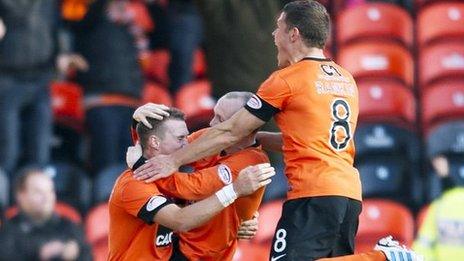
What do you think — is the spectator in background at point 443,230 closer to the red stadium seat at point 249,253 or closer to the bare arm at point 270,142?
the red stadium seat at point 249,253

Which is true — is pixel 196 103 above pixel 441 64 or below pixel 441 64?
below

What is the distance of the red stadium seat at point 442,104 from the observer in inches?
576

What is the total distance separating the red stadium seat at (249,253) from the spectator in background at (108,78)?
4.30ft

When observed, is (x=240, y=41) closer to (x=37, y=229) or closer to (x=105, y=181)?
(x=105, y=181)

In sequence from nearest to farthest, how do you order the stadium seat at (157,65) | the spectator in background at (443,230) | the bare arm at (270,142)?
the bare arm at (270,142) < the spectator in background at (443,230) < the stadium seat at (157,65)

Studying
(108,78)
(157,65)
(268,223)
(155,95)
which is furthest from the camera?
(157,65)

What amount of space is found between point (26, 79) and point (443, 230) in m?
3.12

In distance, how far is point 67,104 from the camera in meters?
14.8

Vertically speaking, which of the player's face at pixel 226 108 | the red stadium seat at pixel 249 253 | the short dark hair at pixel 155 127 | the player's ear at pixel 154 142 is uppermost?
the player's face at pixel 226 108

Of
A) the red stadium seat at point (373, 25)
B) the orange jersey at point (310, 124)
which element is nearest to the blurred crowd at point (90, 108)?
the red stadium seat at point (373, 25)

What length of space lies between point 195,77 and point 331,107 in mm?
5662

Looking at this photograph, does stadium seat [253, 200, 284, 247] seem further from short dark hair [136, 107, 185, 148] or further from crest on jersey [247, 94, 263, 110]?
crest on jersey [247, 94, 263, 110]

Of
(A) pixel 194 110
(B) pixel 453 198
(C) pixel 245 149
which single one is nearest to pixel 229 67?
(A) pixel 194 110

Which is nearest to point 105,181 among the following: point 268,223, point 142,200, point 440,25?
point 268,223
